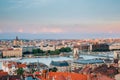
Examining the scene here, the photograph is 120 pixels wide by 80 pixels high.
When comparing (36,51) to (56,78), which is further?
(36,51)

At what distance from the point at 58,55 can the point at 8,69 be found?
938cm

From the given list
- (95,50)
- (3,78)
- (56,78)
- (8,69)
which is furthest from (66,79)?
(95,50)

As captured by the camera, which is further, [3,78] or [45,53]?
[45,53]

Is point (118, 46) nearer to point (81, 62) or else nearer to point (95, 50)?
point (95, 50)

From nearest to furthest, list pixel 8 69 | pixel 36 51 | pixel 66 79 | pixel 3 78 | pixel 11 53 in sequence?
pixel 66 79 → pixel 3 78 → pixel 8 69 → pixel 11 53 → pixel 36 51

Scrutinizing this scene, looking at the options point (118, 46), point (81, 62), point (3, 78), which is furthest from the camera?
point (118, 46)

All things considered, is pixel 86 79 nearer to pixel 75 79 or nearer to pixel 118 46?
pixel 75 79

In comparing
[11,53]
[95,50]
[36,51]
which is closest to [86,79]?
[11,53]

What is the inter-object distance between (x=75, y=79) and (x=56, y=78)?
0.27 m

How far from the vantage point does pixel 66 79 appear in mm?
4070

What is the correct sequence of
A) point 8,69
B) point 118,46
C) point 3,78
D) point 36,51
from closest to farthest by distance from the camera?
point 3,78 < point 8,69 < point 36,51 < point 118,46

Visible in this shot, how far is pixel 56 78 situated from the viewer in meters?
4.14

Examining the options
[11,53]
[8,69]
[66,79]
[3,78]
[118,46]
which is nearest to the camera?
[66,79]

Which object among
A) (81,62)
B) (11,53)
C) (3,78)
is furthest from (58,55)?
(3,78)
